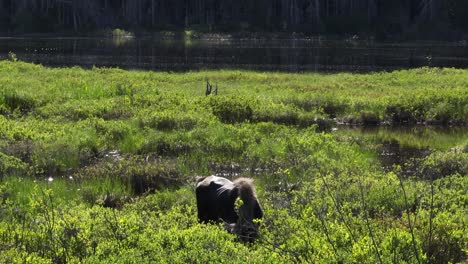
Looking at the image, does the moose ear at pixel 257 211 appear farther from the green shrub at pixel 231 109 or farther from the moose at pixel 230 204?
the green shrub at pixel 231 109

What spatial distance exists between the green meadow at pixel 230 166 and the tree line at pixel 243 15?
66.9m

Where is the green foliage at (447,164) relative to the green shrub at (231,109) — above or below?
below

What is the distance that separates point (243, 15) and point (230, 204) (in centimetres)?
9856

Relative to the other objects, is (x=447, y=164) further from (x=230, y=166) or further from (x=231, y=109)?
(x=231, y=109)

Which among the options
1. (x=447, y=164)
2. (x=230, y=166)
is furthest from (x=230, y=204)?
(x=447, y=164)

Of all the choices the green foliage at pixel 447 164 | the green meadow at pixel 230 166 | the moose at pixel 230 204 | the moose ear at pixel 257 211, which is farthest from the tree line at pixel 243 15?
the moose ear at pixel 257 211

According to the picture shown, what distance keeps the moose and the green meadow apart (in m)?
0.30

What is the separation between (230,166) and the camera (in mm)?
17375

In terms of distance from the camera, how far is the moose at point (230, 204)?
10.2 m

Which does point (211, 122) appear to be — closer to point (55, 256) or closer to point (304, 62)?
point (55, 256)

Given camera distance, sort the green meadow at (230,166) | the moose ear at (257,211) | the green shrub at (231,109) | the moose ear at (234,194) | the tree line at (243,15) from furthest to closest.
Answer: the tree line at (243,15), the green shrub at (231,109), the moose ear at (234,194), the moose ear at (257,211), the green meadow at (230,166)

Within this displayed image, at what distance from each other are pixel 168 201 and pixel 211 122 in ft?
24.0

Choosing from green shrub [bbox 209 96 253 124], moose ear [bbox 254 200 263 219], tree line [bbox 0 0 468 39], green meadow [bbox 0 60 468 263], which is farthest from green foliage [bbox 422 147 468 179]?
tree line [bbox 0 0 468 39]

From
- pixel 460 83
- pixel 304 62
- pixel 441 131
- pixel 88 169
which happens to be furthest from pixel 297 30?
pixel 88 169
